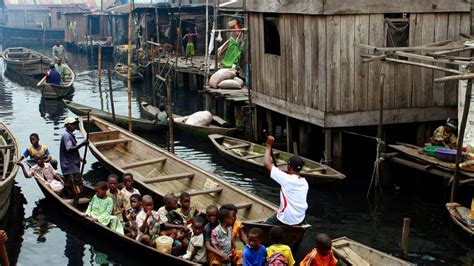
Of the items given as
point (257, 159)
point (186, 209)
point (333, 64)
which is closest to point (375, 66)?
point (333, 64)

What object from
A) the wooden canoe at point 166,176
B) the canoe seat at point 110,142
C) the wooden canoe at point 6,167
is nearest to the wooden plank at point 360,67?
the wooden canoe at point 166,176

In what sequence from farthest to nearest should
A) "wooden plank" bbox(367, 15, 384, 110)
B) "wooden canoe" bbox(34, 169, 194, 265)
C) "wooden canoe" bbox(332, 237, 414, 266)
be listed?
1. "wooden plank" bbox(367, 15, 384, 110)
2. "wooden canoe" bbox(34, 169, 194, 265)
3. "wooden canoe" bbox(332, 237, 414, 266)

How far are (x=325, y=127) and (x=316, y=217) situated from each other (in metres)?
2.29

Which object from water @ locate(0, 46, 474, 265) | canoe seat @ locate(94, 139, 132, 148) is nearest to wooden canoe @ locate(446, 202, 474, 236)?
water @ locate(0, 46, 474, 265)

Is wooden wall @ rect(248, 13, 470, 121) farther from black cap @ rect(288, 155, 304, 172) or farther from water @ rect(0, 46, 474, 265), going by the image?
black cap @ rect(288, 155, 304, 172)

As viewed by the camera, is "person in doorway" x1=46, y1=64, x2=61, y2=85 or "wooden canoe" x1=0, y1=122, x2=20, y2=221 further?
"person in doorway" x1=46, y1=64, x2=61, y2=85

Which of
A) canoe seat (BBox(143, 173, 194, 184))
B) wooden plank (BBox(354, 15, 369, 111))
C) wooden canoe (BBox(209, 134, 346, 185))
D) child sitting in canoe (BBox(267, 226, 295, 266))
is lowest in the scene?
wooden canoe (BBox(209, 134, 346, 185))

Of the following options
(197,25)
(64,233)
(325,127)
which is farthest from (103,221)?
(197,25)

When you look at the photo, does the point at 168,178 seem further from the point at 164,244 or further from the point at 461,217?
the point at 461,217

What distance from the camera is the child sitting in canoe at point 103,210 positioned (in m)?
10.1

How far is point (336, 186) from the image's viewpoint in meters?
14.0

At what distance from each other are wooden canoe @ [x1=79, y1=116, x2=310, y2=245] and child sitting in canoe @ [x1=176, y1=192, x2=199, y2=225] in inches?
41.8

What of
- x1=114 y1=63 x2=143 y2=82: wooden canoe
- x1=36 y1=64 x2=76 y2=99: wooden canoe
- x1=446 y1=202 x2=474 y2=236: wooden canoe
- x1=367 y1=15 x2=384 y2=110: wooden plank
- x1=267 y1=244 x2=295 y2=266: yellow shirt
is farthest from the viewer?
x1=114 y1=63 x2=143 y2=82: wooden canoe

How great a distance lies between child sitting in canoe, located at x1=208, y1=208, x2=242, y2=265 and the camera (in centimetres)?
823
